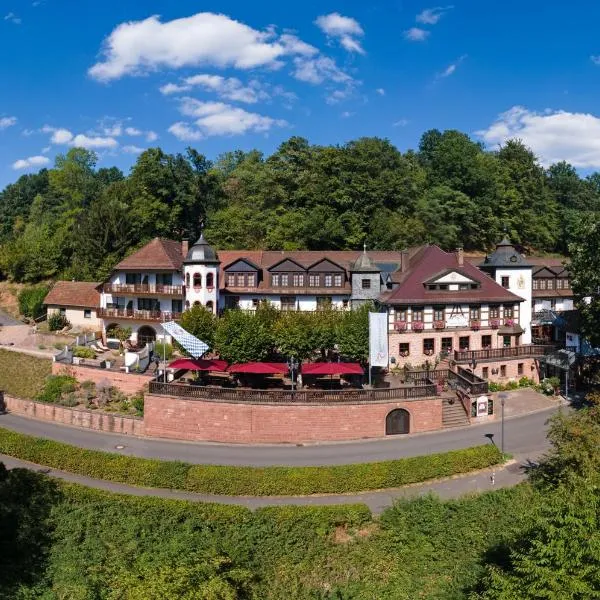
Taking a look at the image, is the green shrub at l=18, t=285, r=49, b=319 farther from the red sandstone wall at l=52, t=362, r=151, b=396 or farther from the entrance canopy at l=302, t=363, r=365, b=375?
the entrance canopy at l=302, t=363, r=365, b=375

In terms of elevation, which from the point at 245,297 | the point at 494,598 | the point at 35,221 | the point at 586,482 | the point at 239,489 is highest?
the point at 35,221

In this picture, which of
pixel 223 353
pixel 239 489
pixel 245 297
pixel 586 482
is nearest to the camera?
pixel 586 482

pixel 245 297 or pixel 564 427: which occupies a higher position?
pixel 245 297

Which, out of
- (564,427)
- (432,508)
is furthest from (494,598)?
(564,427)

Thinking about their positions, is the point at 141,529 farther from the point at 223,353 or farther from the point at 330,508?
the point at 223,353

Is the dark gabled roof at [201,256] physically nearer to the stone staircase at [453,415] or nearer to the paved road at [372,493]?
the paved road at [372,493]

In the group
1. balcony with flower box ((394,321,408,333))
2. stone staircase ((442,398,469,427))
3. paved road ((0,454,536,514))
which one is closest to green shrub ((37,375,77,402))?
paved road ((0,454,536,514))

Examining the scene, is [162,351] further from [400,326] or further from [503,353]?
[503,353]
